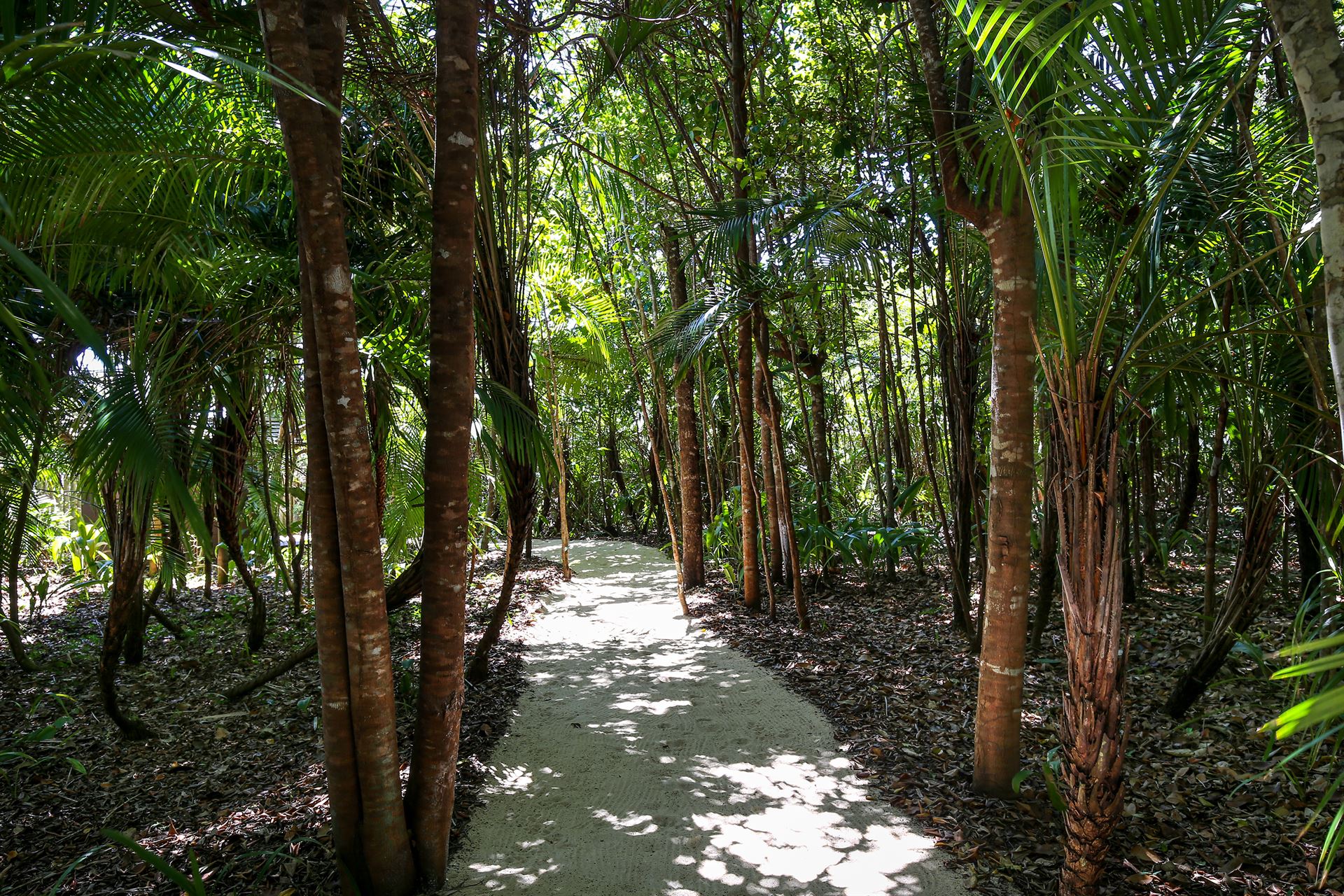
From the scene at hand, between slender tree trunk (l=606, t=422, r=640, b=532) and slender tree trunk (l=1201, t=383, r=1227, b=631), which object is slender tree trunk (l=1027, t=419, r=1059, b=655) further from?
slender tree trunk (l=606, t=422, r=640, b=532)

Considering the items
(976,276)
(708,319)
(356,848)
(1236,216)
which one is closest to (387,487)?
(708,319)

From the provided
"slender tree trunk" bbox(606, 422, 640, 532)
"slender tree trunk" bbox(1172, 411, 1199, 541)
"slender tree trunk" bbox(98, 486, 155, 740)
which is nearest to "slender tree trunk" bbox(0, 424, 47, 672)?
"slender tree trunk" bbox(98, 486, 155, 740)

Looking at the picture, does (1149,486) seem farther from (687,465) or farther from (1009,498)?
(687,465)

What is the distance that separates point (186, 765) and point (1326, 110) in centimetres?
475

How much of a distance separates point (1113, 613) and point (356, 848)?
2.40 m

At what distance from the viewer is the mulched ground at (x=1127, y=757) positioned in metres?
2.56

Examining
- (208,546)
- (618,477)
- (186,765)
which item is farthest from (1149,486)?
(618,477)

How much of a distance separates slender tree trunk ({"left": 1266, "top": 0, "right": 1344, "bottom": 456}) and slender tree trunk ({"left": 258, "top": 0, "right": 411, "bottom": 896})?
232cm

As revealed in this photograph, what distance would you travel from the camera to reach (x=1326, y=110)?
1332mm

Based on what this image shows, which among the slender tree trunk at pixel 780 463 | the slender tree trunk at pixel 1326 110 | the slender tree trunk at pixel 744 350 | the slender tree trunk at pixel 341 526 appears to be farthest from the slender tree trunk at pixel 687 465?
the slender tree trunk at pixel 1326 110

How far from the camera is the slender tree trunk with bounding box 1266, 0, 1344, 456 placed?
1.29 meters

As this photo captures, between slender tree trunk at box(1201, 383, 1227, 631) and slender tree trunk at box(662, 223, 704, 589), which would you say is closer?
slender tree trunk at box(1201, 383, 1227, 631)

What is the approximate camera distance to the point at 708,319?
18.5 ft

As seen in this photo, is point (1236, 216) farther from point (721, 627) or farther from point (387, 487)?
point (387, 487)
